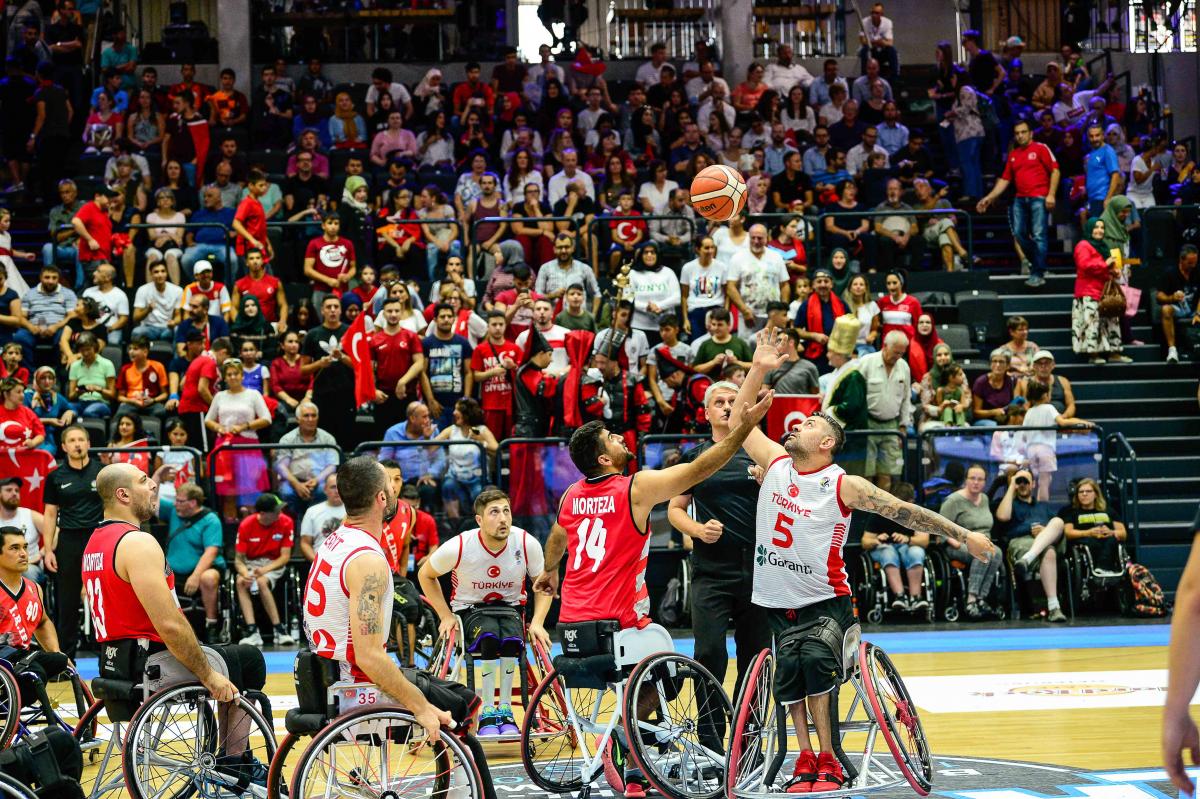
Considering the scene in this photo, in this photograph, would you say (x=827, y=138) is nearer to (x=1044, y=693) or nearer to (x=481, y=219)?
(x=481, y=219)

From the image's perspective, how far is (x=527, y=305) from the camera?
1540cm

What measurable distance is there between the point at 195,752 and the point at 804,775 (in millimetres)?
2770

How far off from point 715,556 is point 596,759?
142 centimetres

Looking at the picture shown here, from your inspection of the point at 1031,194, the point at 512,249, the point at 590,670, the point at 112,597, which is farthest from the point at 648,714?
the point at 1031,194

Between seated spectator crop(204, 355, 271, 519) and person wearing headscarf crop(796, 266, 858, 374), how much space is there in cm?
542

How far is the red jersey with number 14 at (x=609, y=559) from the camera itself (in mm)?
7445

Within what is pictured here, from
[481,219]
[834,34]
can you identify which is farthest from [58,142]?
[834,34]

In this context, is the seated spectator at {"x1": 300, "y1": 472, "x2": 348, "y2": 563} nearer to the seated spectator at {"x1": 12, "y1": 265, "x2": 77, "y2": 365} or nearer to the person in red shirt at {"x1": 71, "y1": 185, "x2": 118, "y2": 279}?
the seated spectator at {"x1": 12, "y1": 265, "x2": 77, "y2": 365}

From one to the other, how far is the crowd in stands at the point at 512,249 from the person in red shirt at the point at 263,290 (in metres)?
0.04

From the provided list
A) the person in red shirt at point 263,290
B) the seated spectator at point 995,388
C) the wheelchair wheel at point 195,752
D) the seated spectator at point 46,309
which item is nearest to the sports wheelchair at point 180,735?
the wheelchair wheel at point 195,752

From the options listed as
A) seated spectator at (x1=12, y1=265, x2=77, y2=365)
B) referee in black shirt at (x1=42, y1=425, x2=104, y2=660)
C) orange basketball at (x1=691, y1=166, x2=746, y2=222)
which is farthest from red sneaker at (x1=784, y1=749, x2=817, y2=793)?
seated spectator at (x1=12, y1=265, x2=77, y2=365)

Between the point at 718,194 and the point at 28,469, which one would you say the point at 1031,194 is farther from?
the point at 28,469

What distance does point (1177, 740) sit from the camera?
3697 millimetres

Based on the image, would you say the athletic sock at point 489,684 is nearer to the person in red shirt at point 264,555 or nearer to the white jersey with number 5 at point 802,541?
the white jersey with number 5 at point 802,541
